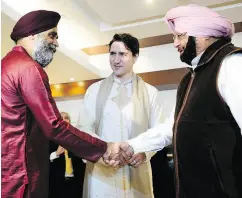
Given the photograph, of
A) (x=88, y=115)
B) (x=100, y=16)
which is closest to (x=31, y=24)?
(x=88, y=115)

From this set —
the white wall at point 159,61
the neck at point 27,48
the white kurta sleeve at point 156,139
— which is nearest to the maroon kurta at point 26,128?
the neck at point 27,48

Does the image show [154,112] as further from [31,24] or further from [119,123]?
[31,24]

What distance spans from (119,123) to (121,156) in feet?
1.01

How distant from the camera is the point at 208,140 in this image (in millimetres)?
1589

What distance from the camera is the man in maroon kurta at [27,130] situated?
1.64m

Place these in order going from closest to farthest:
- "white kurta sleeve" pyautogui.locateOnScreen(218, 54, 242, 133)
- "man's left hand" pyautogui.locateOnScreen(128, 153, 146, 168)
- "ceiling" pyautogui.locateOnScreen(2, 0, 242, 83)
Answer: "white kurta sleeve" pyautogui.locateOnScreen(218, 54, 242, 133)
"man's left hand" pyautogui.locateOnScreen(128, 153, 146, 168)
"ceiling" pyautogui.locateOnScreen(2, 0, 242, 83)

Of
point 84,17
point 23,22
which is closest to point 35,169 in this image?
point 23,22

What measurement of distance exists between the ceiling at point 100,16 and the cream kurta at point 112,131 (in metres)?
2.27

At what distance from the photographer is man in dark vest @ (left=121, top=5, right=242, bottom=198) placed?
1526mm

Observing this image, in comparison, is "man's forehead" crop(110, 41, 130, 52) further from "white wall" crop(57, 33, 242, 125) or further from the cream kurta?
"white wall" crop(57, 33, 242, 125)

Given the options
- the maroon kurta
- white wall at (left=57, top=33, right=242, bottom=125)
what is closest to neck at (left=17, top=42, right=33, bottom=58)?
the maroon kurta

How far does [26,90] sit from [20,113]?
0.13m

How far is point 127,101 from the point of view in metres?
2.58

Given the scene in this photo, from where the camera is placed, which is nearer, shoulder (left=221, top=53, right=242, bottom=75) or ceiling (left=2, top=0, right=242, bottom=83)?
shoulder (left=221, top=53, right=242, bottom=75)
